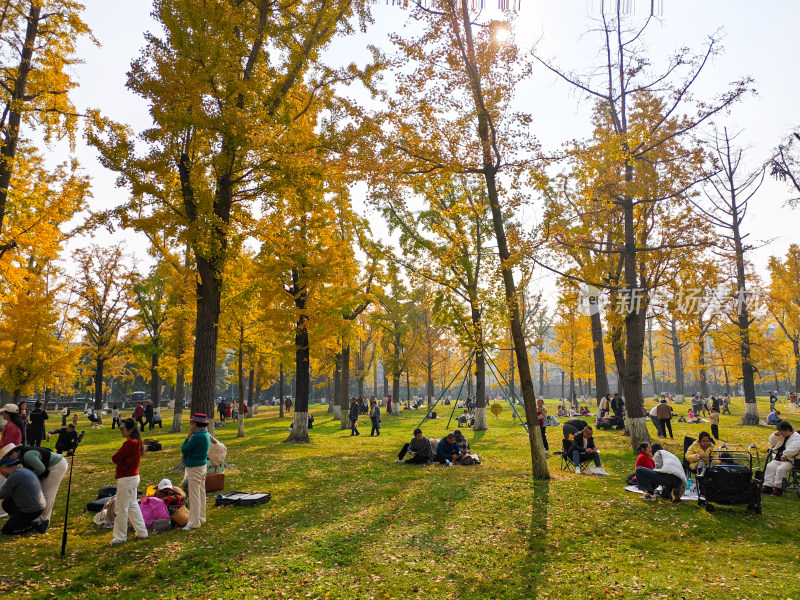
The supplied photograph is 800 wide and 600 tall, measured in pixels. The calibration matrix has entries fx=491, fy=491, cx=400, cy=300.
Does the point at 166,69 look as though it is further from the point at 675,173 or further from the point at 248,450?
the point at 675,173

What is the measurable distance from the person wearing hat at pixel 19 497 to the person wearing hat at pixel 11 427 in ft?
9.84

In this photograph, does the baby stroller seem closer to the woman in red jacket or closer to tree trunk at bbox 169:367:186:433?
the woman in red jacket

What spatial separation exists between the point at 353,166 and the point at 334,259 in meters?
7.93

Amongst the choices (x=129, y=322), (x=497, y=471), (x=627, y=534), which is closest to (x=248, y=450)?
(x=497, y=471)

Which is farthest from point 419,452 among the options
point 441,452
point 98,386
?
point 98,386

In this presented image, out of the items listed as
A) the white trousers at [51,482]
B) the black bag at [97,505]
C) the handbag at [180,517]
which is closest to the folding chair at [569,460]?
the handbag at [180,517]

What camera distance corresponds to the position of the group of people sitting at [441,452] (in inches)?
535

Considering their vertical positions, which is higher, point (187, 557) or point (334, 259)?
point (334, 259)

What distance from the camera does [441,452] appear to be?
1372 cm

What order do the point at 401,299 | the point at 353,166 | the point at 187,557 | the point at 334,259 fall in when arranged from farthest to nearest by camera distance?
the point at 401,299, the point at 334,259, the point at 353,166, the point at 187,557

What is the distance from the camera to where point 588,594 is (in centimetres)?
531

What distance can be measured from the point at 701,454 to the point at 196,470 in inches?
368

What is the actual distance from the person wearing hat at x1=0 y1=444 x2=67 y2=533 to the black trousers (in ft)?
0.60

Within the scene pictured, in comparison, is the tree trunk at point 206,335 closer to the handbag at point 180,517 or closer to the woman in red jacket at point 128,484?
the handbag at point 180,517
